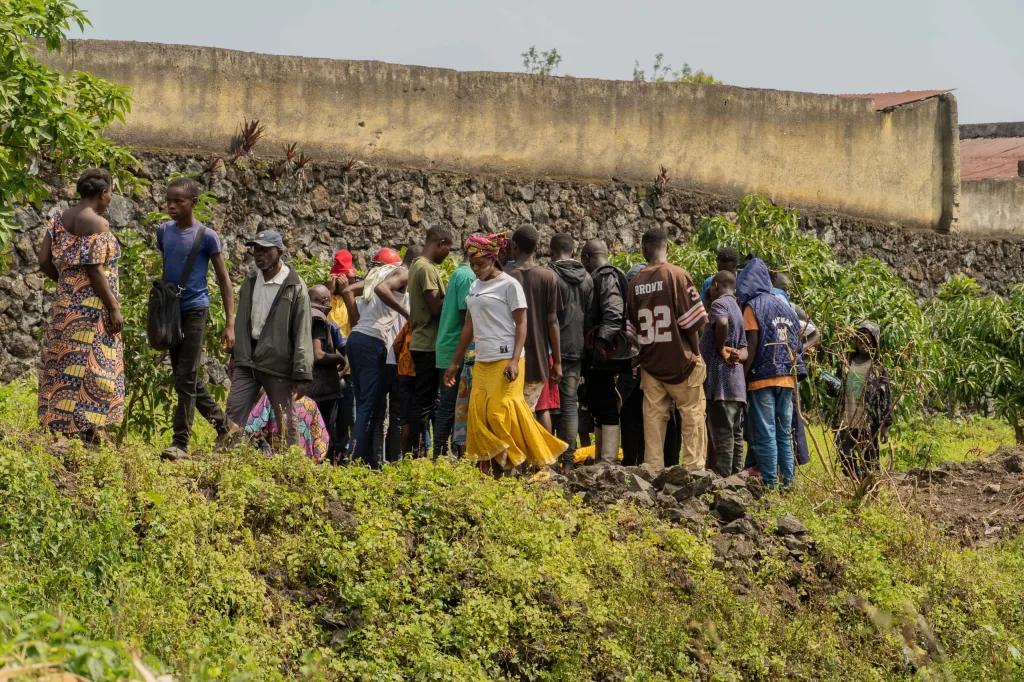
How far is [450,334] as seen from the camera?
8461 mm

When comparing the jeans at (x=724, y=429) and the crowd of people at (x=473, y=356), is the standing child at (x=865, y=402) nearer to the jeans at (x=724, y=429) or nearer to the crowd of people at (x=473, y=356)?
the crowd of people at (x=473, y=356)

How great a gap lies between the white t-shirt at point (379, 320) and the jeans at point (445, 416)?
649 millimetres

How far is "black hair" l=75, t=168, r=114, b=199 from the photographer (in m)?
7.36

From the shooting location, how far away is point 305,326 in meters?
7.98

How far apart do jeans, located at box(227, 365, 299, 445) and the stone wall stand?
4.09 m

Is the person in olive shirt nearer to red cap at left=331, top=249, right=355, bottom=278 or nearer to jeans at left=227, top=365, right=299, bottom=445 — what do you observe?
jeans at left=227, top=365, right=299, bottom=445

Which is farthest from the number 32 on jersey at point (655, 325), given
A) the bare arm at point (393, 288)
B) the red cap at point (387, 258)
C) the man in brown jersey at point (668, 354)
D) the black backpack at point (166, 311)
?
the black backpack at point (166, 311)

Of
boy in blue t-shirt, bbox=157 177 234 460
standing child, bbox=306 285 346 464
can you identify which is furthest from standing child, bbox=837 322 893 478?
boy in blue t-shirt, bbox=157 177 234 460

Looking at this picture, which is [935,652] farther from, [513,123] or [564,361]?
[513,123]

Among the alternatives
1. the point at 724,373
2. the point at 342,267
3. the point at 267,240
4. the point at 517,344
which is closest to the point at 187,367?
the point at 267,240

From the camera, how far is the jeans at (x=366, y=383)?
29.6ft

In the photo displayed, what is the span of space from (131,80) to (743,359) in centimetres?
643

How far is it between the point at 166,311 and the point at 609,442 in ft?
10.8

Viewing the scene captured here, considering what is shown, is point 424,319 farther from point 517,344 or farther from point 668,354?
point 668,354
